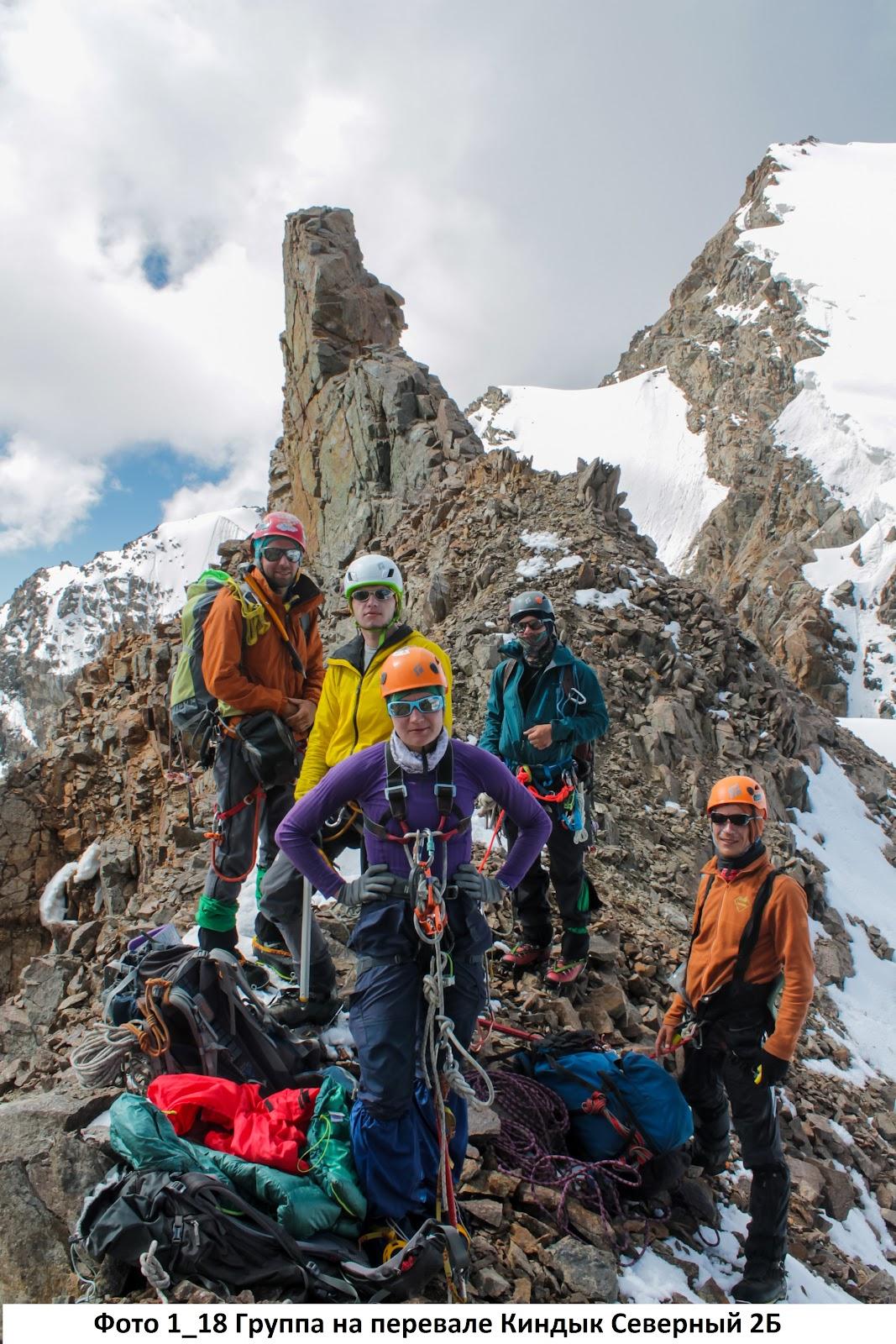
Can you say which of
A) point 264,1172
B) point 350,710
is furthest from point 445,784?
point 264,1172

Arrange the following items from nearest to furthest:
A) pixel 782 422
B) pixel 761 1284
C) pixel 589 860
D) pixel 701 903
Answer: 1. pixel 761 1284
2. pixel 701 903
3. pixel 589 860
4. pixel 782 422

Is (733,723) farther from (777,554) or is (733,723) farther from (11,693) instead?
(11,693)

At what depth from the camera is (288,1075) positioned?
425 cm

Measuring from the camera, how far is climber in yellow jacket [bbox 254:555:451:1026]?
4352mm

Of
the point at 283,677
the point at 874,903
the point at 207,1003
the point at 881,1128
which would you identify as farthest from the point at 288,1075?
the point at 874,903

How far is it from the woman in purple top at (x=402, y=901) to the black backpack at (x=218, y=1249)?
312mm

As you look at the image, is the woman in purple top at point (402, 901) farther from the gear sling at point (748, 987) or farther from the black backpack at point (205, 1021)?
the gear sling at point (748, 987)

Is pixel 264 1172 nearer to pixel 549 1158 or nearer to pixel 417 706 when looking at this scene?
pixel 549 1158

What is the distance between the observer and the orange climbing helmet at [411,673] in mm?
3494

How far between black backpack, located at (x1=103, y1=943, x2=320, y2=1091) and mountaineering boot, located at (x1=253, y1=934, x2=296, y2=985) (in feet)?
3.24

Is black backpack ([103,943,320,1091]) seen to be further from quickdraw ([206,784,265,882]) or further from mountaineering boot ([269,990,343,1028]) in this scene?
quickdraw ([206,784,265,882])

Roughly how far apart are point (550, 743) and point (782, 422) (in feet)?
283

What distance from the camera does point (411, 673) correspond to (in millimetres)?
3498

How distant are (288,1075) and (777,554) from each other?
205 feet
